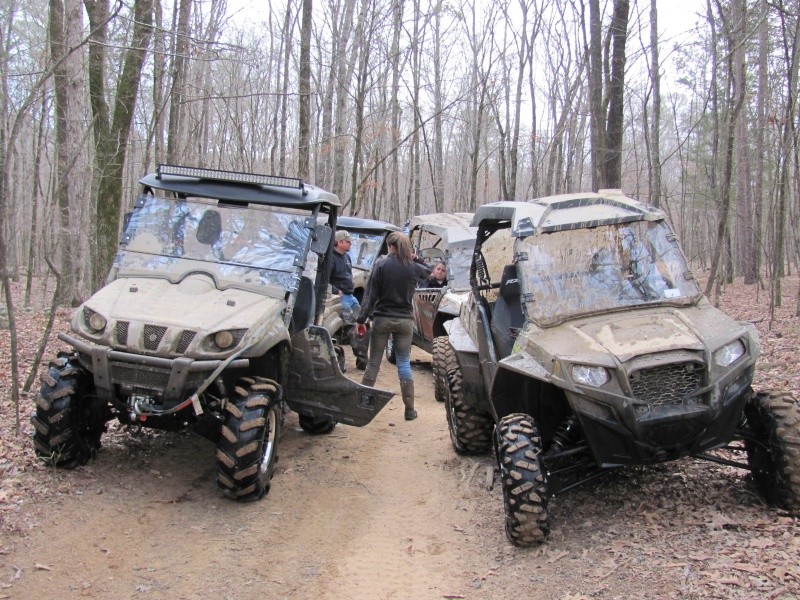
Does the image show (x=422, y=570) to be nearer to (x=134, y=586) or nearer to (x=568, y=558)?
(x=568, y=558)

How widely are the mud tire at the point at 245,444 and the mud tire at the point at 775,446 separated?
11.2 feet

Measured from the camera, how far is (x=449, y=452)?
22.4ft

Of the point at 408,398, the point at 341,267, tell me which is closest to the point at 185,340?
the point at 408,398

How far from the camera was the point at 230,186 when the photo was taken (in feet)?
21.4

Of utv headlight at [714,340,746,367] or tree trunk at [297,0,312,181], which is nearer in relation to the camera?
utv headlight at [714,340,746,367]

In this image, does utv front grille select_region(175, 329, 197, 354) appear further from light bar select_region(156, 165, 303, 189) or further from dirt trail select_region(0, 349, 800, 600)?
light bar select_region(156, 165, 303, 189)

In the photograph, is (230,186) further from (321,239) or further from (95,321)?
(95,321)

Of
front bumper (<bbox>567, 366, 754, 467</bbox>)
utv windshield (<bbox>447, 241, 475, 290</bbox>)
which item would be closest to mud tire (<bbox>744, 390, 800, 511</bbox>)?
front bumper (<bbox>567, 366, 754, 467</bbox>)

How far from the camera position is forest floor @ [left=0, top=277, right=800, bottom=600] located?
12.9 feet

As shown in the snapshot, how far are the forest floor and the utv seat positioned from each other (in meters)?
1.18

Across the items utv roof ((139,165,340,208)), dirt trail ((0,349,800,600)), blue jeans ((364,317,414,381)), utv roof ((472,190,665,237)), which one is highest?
utv roof ((139,165,340,208))

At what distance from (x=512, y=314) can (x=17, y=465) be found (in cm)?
423

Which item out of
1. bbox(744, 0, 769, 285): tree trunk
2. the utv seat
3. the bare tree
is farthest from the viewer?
bbox(744, 0, 769, 285): tree trunk

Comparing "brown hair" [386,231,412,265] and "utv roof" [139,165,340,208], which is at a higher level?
"utv roof" [139,165,340,208]
